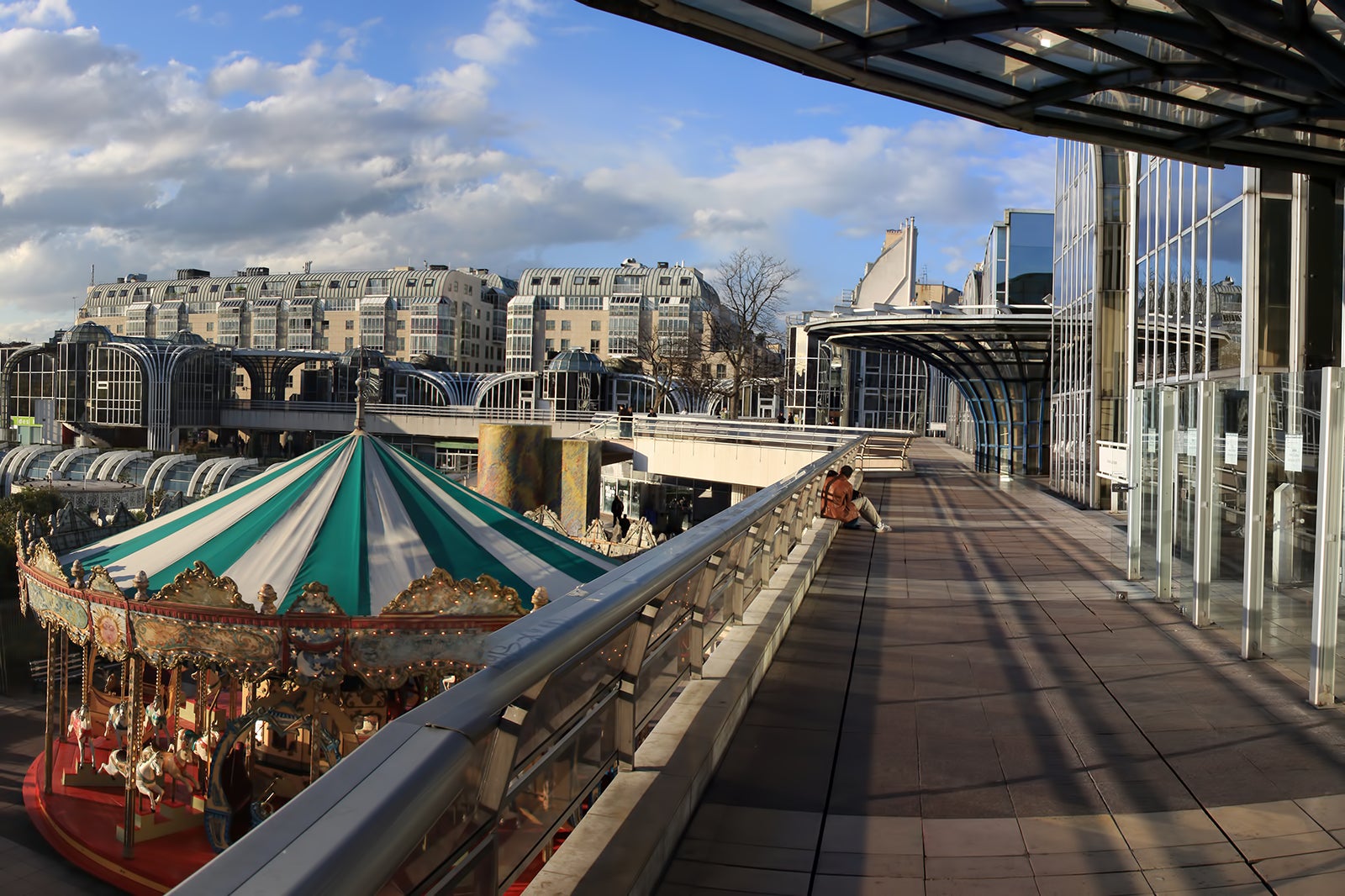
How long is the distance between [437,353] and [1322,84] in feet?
369

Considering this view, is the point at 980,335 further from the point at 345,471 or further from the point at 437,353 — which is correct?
the point at 437,353

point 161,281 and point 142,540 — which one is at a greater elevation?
point 161,281

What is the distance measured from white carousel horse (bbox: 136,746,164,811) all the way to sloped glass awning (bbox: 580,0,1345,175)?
9.48m

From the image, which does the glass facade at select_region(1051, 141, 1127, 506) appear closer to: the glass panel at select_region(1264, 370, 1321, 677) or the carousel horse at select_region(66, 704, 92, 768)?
the glass panel at select_region(1264, 370, 1321, 677)

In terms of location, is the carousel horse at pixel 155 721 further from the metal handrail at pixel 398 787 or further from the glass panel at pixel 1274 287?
the glass panel at pixel 1274 287

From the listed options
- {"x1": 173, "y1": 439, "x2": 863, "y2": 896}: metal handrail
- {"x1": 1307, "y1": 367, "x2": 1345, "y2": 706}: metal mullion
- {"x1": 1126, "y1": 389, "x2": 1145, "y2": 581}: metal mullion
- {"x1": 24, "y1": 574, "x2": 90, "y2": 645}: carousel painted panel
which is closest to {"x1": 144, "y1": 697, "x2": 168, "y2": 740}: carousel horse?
{"x1": 24, "y1": 574, "x2": 90, "y2": 645}: carousel painted panel

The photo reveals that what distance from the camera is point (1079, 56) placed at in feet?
24.7

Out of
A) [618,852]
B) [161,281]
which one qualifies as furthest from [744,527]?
[161,281]

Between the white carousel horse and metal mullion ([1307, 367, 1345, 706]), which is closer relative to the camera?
metal mullion ([1307, 367, 1345, 706])

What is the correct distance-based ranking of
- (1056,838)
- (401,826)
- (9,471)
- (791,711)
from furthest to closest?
(9,471) < (791,711) < (1056,838) < (401,826)

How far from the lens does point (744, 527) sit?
5.66 m

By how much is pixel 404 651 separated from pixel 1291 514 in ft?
22.7

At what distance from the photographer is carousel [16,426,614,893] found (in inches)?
372

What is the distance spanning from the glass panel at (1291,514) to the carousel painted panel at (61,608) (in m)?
10.1
